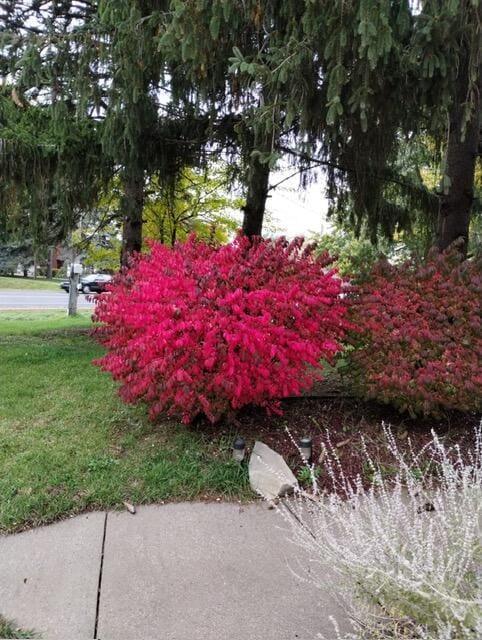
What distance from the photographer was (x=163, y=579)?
2357 mm

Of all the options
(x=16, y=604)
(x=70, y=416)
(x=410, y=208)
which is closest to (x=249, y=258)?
(x=70, y=416)

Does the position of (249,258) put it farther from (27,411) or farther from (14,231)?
(14,231)

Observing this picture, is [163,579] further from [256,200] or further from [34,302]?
[34,302]

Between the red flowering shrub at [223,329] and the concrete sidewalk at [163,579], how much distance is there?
34.5 inches

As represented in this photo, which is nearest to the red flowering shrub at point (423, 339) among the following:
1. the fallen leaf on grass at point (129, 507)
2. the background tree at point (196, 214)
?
the fallen leaf on grass at point (129, 507)

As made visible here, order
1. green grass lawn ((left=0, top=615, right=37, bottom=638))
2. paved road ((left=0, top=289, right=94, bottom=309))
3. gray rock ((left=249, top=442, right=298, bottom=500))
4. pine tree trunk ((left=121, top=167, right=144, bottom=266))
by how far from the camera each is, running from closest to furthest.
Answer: green grass lawn ((left=0, top=615, right=37, bottom=638)), gray rock ((left=249, top=442, right=298, bottom=500)), pine tree trunk ((left=121, top=167, right=144, bottom=266)), paved road ((left=0, top=289, right=94, bottom=309))

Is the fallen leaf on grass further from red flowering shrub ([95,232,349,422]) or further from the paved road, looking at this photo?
the paved road

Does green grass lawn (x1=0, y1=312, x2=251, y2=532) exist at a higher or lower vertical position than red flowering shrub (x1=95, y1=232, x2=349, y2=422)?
lower

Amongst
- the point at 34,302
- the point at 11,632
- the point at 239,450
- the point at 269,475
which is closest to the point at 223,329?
the point at 239,450

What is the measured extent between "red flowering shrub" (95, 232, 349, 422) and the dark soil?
193 millimetres

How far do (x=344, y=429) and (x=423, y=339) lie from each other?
0.94m

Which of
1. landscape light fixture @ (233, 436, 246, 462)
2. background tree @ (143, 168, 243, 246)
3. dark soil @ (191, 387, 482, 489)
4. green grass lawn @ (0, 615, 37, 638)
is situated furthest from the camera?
background tree @ (143, 168, 243, 246)

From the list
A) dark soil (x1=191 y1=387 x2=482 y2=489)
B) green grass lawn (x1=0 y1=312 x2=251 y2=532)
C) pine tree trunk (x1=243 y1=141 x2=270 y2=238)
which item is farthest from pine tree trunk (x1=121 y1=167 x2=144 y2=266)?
dark soil (x1=191 y1=387 x2=482 y2=489)

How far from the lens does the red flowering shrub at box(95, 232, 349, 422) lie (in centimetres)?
344
